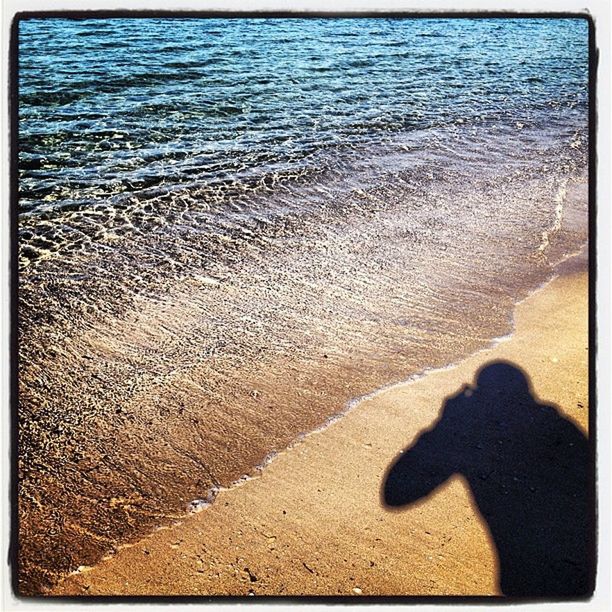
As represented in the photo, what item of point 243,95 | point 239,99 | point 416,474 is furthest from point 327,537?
point 243,95

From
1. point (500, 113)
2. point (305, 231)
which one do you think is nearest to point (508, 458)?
point (305, 231)

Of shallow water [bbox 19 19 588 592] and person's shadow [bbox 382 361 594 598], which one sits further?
shallow water [bbox 19 19 588 592]

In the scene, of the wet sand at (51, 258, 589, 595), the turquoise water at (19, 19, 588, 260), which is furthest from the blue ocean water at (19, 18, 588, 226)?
the wet sand at (51, 258, 589, 595)

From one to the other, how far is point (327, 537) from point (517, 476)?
103cm

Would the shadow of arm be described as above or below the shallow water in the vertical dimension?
below

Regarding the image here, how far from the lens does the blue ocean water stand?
699 centimetres

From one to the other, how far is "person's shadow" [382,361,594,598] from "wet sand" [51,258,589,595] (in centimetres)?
6

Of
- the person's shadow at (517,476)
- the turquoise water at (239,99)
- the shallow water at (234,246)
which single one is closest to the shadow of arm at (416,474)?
the person's shadow at (517,476)

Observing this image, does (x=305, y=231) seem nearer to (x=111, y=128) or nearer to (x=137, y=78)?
(x=111, y=128)

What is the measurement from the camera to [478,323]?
4.32 metres

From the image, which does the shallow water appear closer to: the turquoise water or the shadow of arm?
the turquoise water

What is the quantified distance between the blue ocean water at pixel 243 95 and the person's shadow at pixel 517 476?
367 centimetres

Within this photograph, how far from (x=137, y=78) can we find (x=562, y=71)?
7.54m

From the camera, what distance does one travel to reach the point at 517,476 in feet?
10.4
